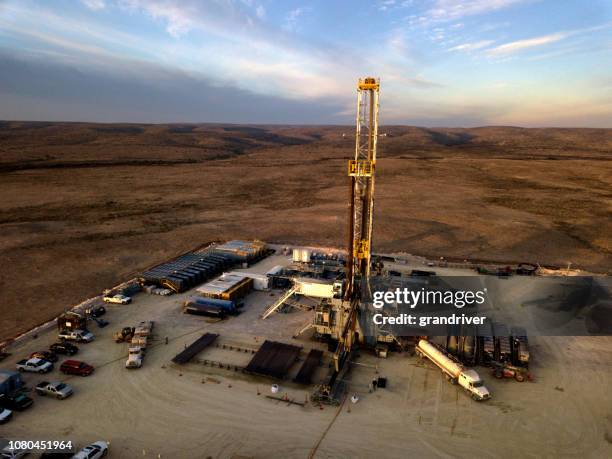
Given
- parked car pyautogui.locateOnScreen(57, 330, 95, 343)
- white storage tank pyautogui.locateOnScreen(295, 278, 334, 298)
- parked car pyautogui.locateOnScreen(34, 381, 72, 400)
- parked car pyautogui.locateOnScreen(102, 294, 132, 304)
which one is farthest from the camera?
parked car pyautogui.locateOnScreen(102, 294, 132, 304)

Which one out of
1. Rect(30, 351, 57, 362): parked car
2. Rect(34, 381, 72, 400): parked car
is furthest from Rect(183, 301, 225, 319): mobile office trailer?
Rect(34, 381, 72, 400): parked car

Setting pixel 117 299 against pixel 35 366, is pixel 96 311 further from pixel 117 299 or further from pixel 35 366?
pixel 35 366

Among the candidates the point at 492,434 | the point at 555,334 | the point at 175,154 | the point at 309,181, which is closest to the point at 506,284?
the point at 555,334

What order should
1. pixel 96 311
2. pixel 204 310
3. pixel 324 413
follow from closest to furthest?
pixel 324 413
pixel 96 311
pixel 204 310

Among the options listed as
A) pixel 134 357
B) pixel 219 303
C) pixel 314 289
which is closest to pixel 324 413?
pixel 134 357

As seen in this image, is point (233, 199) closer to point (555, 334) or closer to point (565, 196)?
point (555, 334)

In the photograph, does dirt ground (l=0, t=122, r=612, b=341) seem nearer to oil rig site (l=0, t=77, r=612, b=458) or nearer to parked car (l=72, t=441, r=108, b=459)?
oil rig site (l=0, t=77, r=612, b=458)
